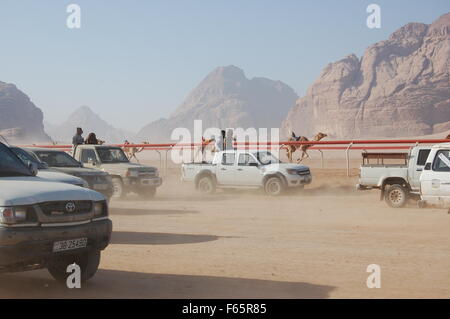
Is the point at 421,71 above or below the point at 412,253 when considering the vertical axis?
above

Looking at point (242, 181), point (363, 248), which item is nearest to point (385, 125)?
point (242, 181)

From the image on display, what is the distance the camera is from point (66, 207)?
22.7 feet

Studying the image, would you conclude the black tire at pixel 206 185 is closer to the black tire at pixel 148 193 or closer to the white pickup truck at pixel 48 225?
the black tire at pixel 148 193

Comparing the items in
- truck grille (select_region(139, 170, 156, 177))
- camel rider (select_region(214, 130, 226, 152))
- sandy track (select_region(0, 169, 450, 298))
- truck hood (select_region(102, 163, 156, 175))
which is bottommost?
sandy track (select_region(0, 169, 450, 298))

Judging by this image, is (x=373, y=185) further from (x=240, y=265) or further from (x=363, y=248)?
(x=240, y=265)

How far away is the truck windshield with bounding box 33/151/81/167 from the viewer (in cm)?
1689

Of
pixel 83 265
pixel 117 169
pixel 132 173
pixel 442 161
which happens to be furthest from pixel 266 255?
pixel 117 169

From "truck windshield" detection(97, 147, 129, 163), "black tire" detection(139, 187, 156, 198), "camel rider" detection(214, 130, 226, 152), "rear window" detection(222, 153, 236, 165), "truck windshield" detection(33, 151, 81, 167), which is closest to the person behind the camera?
"truck windshield" detection(33, 151, 81, 167)

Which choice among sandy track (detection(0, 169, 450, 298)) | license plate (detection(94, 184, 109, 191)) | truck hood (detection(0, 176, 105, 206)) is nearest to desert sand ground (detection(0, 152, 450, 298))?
sandy track (detection(0, 169, 450, 298))

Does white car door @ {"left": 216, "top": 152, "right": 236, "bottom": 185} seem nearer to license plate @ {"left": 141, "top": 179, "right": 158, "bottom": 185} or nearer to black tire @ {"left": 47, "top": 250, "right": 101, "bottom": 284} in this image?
license plate @ {"left": 141, "top": 179, "right": 158, "bottom": 185}

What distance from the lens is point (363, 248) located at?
406 inches

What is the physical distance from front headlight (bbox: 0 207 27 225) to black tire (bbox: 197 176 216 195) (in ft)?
56.4

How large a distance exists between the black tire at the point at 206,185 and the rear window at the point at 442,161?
10.3 m
